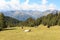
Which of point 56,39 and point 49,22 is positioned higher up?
point 56,39

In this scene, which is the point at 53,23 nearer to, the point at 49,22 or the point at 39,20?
the point at 49,22

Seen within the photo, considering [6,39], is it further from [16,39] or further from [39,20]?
[39,20]

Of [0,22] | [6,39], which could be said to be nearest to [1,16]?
[0,22]

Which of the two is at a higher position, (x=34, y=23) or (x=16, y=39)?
(x=16, y=39)

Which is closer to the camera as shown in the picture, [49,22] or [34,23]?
[49,22]

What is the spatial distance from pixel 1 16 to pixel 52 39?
6439 cm

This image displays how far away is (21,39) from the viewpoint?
32625 mm

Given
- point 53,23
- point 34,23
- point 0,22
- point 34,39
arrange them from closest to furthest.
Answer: point 34,39 < point 0,22 < point 53,23 < point 34,23

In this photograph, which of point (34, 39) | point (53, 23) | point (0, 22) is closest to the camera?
point (34, 39)

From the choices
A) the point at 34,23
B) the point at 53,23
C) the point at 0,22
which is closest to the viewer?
the point at 0,22

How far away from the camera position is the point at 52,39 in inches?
1275

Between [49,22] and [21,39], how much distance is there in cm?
11635

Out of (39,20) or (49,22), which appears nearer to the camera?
(49,22)

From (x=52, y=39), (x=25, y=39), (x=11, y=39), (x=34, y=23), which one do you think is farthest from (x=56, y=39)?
(x=34, y=23)
